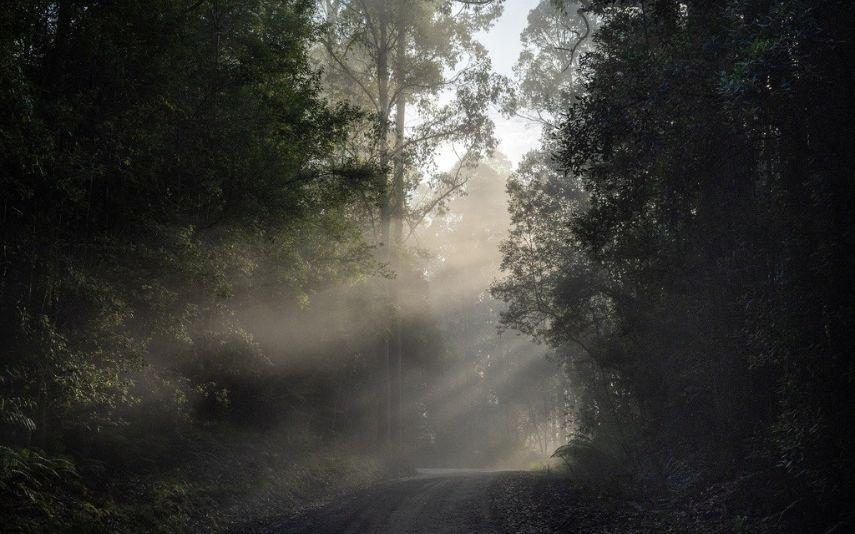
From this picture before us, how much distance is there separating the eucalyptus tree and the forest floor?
1393 cm

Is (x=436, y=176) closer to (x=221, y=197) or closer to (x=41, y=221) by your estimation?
(x=221, y=197)

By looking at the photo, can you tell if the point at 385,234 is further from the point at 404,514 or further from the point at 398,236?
the point at 404,514

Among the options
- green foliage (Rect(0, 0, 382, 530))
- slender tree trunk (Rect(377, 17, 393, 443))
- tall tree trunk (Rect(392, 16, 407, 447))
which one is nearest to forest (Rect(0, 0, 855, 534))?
green foliage (Rect(0, 0, 382, 530))

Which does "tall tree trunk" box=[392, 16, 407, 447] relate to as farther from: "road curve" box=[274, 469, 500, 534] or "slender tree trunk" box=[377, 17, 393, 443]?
"road curve" box=[274, 469, 500, 534]

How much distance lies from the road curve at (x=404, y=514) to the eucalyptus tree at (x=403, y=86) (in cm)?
1324

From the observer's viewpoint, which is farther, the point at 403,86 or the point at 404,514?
the point at 403,86

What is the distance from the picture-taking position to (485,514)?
38.7 ft

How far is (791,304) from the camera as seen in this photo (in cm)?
829

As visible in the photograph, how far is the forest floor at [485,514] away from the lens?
10297 millimetres

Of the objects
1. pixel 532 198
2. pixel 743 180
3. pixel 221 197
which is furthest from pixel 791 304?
pixel 532 198

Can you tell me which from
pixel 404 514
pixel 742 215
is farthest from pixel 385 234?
pixel 742 215

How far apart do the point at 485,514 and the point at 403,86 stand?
2289 cm

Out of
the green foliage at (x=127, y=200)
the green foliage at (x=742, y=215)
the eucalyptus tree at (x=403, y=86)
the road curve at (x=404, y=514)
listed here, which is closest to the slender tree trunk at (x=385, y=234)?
the eucalyptus tree at (x=403, y=86)

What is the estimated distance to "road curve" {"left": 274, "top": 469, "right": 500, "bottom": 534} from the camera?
33.8 ft
